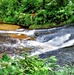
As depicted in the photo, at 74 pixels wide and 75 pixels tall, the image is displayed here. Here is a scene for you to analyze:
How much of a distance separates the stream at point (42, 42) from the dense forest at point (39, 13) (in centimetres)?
125

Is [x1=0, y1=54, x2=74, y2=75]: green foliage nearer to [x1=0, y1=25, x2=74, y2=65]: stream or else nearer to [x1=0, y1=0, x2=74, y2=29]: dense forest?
[x1=0, y1=25, x2=74, y2=65]: stream

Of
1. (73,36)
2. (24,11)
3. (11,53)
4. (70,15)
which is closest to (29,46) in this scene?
(11,53)

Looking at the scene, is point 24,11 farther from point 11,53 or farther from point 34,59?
point 34,59

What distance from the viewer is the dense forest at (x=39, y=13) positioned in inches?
687

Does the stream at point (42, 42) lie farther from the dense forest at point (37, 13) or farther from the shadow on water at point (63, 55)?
the dense forest at point (37, 13)

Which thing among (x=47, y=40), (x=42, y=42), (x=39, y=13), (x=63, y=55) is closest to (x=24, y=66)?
(x=63, y=55)

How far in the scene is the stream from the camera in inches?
431

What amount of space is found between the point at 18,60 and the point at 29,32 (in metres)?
12.7

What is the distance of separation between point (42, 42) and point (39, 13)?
4.80 metres

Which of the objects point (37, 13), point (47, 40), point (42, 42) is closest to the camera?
point (42, 42)

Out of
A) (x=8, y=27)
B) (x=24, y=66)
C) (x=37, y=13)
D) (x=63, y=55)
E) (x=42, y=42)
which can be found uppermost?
(x=24, y=66)

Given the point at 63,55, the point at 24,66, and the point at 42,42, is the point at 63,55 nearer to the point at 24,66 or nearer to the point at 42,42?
the point at 42,42

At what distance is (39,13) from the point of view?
723 inches

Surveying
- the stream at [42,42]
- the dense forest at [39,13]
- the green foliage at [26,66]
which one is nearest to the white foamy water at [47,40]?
the stream at [42,42]
